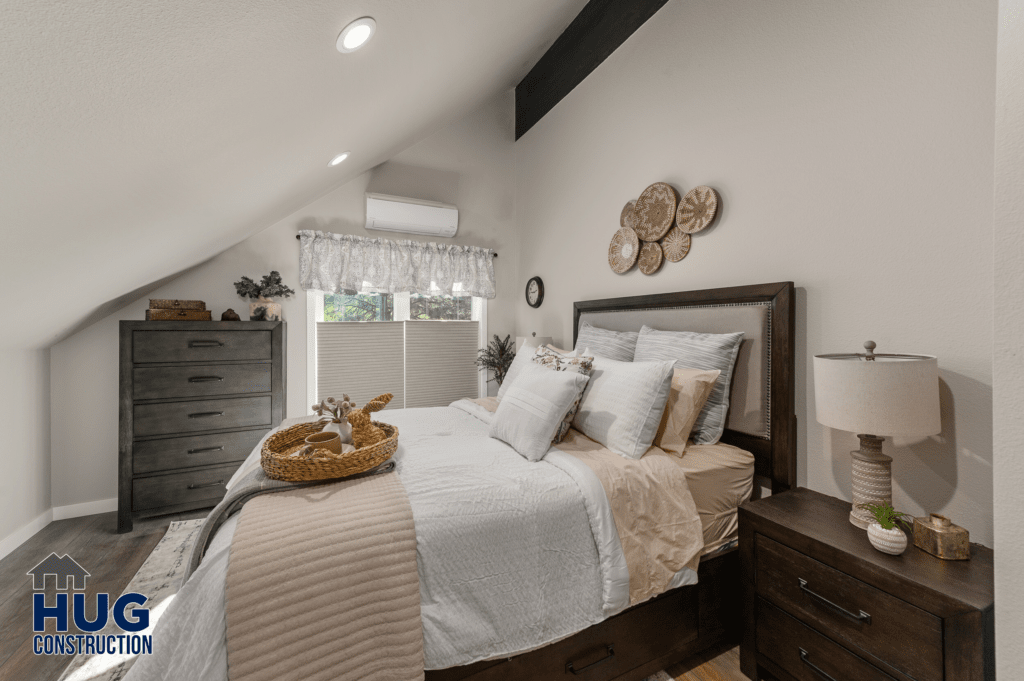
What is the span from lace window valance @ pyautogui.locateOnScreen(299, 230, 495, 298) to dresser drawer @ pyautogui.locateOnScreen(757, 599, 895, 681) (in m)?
3.06

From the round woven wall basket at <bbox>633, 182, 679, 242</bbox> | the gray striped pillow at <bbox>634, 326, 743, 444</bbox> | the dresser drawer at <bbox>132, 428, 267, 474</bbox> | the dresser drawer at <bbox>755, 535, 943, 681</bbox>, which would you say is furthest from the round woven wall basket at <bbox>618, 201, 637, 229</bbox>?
the dresser drawer at <bbox>132, 428, 267, 474</bbox>

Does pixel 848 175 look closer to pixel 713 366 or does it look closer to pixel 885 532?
pixel 713 366

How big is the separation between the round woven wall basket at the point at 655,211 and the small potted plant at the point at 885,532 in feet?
5.35

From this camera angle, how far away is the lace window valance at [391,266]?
10.6 feet

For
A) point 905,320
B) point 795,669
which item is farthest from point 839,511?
point 905,320

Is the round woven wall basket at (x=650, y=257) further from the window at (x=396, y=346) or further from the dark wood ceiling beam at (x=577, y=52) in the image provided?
the window at (x=396, y=346)

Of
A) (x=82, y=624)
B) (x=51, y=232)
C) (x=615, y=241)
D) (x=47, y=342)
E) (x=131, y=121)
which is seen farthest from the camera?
(x=615, y=241)

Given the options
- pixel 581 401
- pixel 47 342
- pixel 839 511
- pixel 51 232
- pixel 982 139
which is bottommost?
pixel 839 511

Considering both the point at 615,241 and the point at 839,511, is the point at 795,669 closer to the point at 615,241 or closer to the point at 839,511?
the point at 839,511

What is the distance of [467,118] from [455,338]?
2.12m

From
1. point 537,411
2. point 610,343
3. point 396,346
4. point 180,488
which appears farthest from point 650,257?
point 180,488

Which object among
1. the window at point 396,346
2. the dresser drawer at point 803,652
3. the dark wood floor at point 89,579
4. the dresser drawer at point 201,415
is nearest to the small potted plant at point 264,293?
the window at point 396,346

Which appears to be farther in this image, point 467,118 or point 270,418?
point 467,118

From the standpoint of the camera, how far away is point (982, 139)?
1.24 metres
